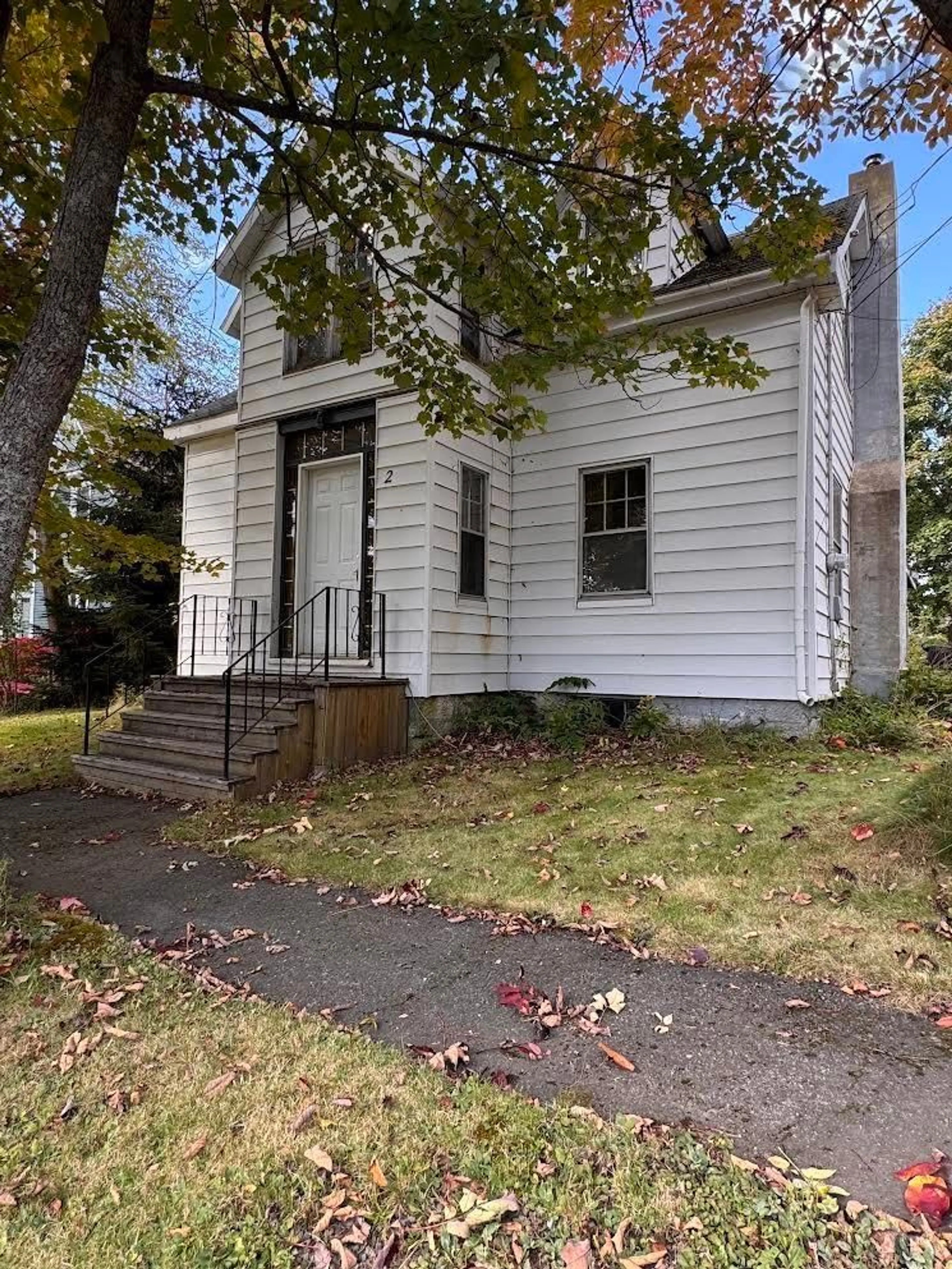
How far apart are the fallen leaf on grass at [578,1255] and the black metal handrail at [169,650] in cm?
708

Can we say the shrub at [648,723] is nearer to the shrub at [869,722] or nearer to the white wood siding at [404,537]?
the shrub at [869,722]

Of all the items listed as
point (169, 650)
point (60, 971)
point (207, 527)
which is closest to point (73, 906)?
point (60, 971)

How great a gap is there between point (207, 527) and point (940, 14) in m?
10.9

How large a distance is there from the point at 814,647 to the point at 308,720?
17.3 ft

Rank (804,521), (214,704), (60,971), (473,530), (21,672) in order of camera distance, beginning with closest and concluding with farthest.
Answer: (60,971), (804,521), (214,704), (473,530), (21,672)

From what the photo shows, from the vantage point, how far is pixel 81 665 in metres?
13.6

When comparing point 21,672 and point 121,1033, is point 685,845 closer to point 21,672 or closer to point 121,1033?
point 121,1033

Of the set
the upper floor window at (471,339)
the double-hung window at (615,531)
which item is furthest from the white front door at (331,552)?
the double-hung window at (615,531)

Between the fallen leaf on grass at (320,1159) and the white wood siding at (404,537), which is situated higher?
the white wood siding at (404,537)

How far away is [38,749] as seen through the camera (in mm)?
9148

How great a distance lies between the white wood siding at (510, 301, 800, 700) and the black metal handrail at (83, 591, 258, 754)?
3.78m

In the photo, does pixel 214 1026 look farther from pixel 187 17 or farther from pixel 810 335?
pixel 810 335

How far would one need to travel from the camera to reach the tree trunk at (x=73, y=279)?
3230 millimetres

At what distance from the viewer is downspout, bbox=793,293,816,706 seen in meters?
6.97
